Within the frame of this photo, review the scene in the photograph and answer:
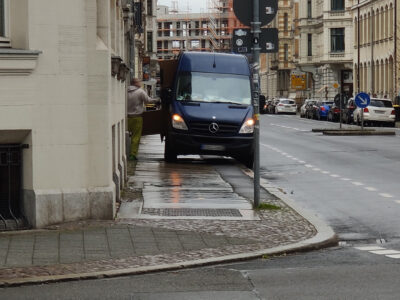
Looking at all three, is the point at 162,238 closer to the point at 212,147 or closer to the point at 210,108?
the point at 212,147

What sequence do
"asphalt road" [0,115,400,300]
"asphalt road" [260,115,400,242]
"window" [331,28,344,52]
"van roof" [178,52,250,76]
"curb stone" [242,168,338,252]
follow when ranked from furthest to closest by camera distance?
"window" [331,28,344,52]
"van roof" [178,52,250,76]
"asphalt road" [260,115,400,242]
"curb stone" [242,168,338,252]
"asphalt road" [0,115,400,300]

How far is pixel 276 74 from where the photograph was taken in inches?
5541

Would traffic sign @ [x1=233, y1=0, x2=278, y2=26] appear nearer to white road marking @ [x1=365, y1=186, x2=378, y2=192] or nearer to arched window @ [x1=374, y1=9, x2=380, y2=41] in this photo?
white road marking @ [x1=365, y1=186, x2=378, y2=192]

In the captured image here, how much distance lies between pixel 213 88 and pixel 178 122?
54.9 inches

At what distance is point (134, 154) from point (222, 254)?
16.2 metres

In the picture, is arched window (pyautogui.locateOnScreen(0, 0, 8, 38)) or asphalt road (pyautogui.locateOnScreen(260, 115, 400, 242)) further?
asphalt road (pyautogui.locateOnScreen(260, 115, 400, 242))

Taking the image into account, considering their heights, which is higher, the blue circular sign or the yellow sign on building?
the yellow sign on building

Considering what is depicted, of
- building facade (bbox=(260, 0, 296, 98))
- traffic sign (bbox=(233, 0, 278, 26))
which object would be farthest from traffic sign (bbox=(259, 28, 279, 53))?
building facade (bbox=(260, 0, 296, 98))

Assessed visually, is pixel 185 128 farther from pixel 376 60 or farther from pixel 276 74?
pixel 276 74

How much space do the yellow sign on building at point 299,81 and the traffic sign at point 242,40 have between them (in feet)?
333

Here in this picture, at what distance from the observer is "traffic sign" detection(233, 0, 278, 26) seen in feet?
54.2

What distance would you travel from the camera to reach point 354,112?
68.1 m

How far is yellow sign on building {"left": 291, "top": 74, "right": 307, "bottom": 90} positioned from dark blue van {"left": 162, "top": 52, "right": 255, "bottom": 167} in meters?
89.9

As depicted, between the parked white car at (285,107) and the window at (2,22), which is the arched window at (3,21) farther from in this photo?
the parked white car at (285,107)
